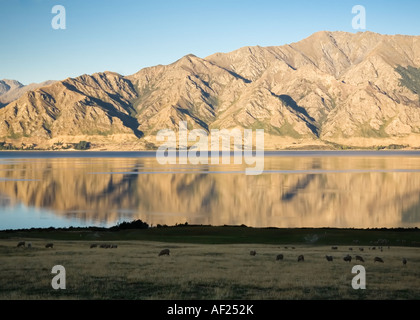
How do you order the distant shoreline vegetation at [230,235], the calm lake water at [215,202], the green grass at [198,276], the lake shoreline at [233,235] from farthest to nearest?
the calm lake water at [215,202]
the distant shoreline vegetation at [230,235]
the lake shoreline at [233,235]
the green grass at [198,276]

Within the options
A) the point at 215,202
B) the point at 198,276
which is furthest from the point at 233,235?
the point at 215,202

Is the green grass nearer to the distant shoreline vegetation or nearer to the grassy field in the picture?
the grassy field

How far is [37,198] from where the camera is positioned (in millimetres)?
131375

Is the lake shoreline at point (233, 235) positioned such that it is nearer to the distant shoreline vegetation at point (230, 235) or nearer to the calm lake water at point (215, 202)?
the distant shoreline vegetation at point (230, 235)

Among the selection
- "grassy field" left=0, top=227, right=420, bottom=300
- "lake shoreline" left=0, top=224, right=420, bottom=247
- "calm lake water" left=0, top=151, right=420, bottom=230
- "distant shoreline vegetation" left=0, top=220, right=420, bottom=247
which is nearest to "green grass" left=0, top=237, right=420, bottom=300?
"grassy field" left=0, top=227, right=420, bottom=300

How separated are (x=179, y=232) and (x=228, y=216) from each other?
32060mm

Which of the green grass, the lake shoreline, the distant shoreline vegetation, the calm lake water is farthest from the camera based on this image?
the calm lake water

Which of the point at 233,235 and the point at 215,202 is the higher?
the point at 215,202

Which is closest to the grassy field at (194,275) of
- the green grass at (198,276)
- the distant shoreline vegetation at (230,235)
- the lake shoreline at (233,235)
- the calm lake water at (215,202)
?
the green grass at (198,276)

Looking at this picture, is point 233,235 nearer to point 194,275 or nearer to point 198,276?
point 194,275

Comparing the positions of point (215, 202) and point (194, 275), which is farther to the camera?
point (215, 202)

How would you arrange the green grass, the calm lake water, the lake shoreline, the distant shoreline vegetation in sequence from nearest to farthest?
the green grass
the lake shoreline
the distant shoreline vegetation
the calm lake water

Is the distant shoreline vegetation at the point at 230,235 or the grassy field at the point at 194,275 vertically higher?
the grassy field at the point at 194,275

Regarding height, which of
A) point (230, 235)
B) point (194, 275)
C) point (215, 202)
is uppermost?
point (194, 275)
